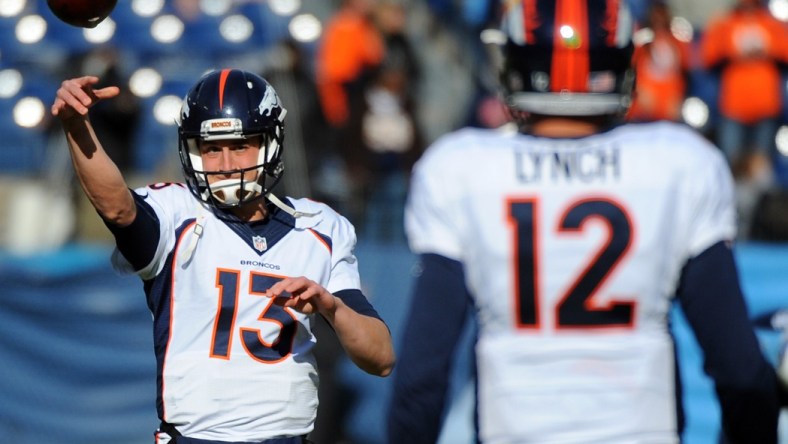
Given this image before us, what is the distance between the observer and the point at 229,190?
136 inches

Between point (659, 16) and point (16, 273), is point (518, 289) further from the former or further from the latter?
point (659, 16)

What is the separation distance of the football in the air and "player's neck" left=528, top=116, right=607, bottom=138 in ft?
5.07

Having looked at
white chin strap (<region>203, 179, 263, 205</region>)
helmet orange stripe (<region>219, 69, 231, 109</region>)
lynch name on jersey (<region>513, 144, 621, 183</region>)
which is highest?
helmet orange stripe (<region>219, 69, 231, 109</region>)

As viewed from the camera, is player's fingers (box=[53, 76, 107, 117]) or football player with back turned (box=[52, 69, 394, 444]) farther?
football player with back turned (box=[52, 69, 394, 444])

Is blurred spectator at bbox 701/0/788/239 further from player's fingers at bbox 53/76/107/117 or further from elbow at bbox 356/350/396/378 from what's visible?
player's fingers at bbox 53/76/107/117

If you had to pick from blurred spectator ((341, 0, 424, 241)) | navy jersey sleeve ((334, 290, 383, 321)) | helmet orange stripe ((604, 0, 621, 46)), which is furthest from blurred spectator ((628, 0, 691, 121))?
helmet orange stripe ((604, 0, 621, 46))

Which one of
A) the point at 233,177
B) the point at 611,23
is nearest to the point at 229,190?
the point at 233,177

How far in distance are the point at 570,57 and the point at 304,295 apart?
89 cm

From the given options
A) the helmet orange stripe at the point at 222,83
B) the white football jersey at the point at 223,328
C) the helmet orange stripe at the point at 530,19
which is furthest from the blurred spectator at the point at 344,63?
the helmet orange stripe at the point at 530,19

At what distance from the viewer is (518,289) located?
2.40 m

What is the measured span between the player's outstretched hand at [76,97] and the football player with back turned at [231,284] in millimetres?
300

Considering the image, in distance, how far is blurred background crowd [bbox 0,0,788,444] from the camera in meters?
8.58

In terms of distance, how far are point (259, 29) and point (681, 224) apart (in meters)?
7.91

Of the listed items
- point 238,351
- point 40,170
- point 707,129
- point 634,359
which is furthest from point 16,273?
point 634,359
